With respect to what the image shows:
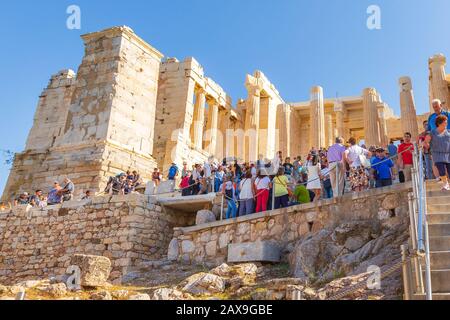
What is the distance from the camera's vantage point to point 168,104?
29.4 metres

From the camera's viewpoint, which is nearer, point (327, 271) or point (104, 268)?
point (327, 271)

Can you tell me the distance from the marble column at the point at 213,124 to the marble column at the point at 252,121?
2.17 metres

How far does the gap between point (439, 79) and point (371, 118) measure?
426 centimetres

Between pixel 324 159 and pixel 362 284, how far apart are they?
7024 mm

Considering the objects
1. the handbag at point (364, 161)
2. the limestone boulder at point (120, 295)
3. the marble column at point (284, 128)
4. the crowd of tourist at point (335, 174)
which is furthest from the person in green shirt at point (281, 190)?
the marble column at point (284, 128)

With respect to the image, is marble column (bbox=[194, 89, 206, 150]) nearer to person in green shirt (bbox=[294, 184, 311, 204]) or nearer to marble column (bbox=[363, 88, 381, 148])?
marble column (bbox=[363, 88, 381, 148])

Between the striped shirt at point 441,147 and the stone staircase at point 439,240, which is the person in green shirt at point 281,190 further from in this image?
the striped shirt at point 441,147

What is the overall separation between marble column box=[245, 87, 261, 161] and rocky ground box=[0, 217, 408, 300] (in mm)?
23265

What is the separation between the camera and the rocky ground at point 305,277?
6910mm

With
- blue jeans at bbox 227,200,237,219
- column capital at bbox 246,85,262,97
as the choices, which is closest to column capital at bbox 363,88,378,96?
column capital at bbox 246,85,262,97

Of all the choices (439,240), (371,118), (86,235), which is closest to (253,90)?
(371,118)

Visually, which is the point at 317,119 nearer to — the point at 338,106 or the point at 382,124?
the point at 338,106

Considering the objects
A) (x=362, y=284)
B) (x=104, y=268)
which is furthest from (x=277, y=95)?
(x=362, y=284)
